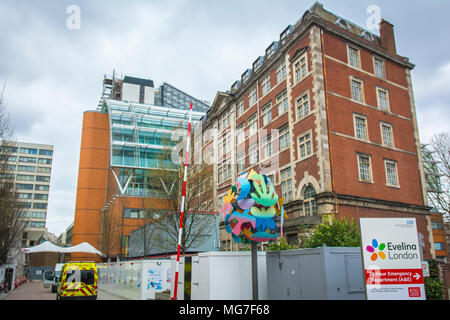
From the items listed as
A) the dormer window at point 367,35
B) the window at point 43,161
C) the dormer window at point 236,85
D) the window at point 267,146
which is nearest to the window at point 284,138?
the window at point 267,146

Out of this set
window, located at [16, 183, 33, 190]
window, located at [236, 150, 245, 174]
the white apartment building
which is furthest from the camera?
window, located at [16, 183, 33, 190]

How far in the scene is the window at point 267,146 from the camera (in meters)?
32.5

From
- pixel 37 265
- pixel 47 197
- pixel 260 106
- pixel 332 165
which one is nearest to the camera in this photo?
pixel 332 165

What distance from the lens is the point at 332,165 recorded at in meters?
25.3

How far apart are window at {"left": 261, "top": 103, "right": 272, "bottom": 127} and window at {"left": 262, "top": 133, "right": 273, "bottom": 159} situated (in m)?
1.43

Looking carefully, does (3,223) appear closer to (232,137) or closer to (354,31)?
(232,137)

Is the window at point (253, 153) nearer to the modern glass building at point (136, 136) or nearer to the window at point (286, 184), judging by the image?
the window at point (286, 184)

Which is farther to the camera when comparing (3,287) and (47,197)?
(47,197)

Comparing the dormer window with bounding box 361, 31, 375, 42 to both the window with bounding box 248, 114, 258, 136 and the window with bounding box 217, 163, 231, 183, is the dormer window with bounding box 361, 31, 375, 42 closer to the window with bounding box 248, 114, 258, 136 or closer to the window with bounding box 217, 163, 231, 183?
the window with bounding box 248, 114, 258, 136

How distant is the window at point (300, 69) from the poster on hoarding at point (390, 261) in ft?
69.8

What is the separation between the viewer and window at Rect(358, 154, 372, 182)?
2702 cm

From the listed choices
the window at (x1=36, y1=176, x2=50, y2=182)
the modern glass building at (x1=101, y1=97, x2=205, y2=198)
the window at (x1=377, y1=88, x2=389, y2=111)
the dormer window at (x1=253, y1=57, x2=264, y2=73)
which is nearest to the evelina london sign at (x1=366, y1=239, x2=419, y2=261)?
the window at (x1=377, y1=88, x2=389, y2=111)
